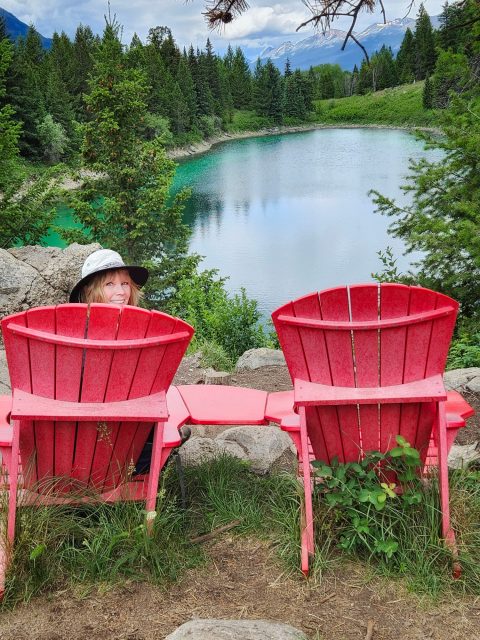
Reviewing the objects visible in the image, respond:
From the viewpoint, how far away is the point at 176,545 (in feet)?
8.28

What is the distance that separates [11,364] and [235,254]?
73.2 feet

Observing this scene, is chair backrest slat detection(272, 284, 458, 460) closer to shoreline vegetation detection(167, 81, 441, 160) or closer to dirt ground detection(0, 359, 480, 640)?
dirt ground detection(0, 359, 480, 640)

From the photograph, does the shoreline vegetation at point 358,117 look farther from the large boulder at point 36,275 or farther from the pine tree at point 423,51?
the large boulder at point 36,275

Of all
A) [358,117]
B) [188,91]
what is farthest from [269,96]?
[188,91]

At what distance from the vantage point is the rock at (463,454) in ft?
10.4

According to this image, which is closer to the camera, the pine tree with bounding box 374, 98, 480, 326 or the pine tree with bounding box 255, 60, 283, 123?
the pine tree with bounding box 374, 98, 480, 326

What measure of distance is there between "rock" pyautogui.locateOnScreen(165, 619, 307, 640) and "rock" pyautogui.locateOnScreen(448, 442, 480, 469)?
4.44 feet

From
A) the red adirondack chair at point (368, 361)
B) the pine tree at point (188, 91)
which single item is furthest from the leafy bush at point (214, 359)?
the pine tree at point (188, 91)

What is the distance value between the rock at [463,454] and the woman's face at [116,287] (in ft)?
5.57

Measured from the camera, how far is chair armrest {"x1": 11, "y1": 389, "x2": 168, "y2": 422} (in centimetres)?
229

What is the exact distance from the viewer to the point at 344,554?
8.14ft

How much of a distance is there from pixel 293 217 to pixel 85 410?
1110 inches

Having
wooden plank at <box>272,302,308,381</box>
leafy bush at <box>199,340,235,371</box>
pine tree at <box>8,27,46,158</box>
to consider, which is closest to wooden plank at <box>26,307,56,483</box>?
wooden plank at <box>272,302,308,381</box>

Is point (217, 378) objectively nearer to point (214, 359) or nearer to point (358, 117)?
point (214, 359)
